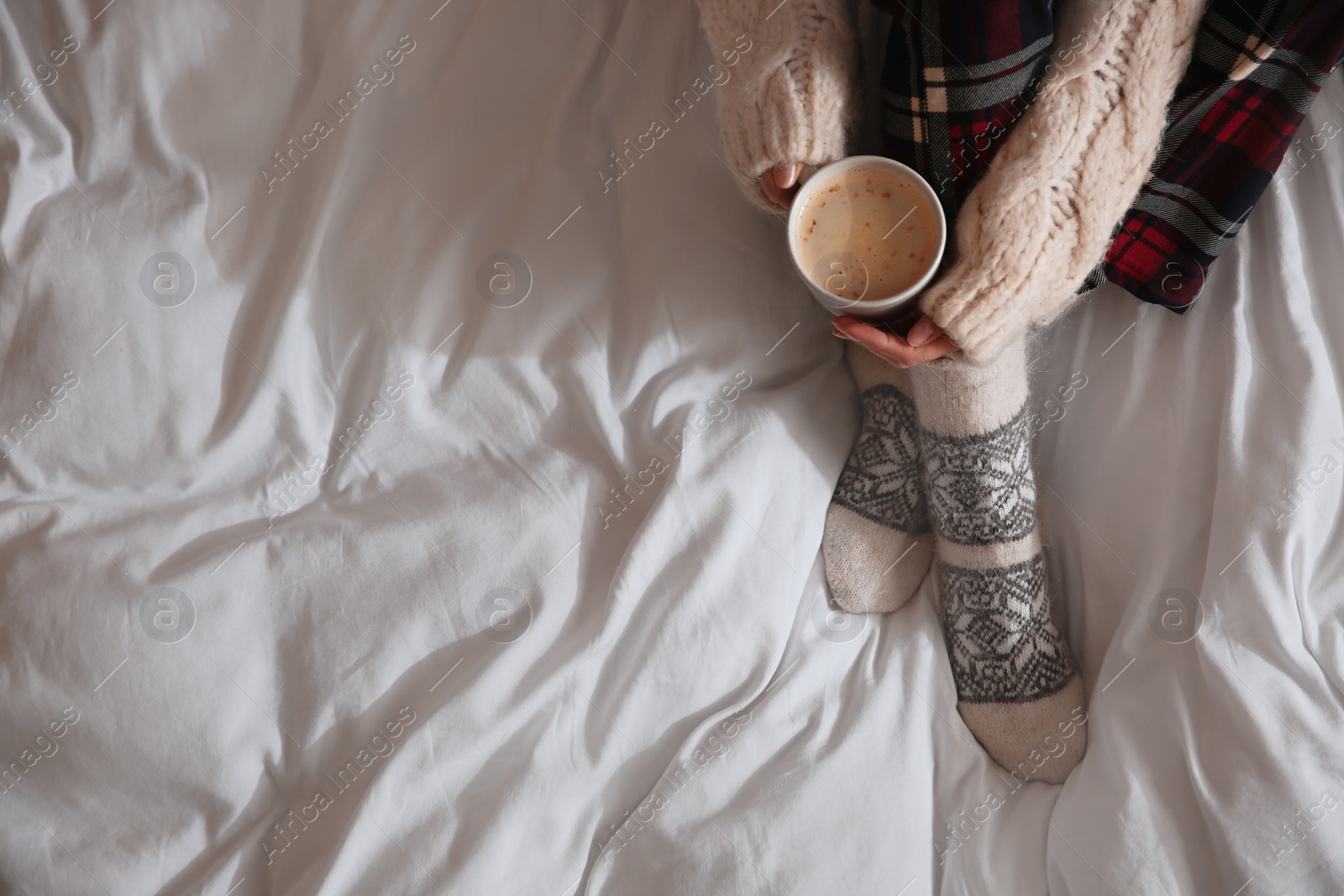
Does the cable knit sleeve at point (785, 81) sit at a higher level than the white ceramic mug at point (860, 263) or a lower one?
higher

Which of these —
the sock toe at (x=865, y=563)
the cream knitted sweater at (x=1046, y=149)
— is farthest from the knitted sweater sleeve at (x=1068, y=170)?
the sock toe at (x=865, y=563)

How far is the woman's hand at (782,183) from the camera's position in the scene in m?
0.65

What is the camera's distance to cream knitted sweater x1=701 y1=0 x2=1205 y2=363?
60 cm

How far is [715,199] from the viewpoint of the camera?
0.84m

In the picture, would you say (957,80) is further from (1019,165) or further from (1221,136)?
(1221,136)

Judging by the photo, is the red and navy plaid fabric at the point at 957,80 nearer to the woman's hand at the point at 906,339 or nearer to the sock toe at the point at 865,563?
the woman's hand at the point at 906,339

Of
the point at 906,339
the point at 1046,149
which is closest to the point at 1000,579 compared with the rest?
the point at 906,339

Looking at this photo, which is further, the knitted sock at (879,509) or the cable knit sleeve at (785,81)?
the knitted sock at (879,509)

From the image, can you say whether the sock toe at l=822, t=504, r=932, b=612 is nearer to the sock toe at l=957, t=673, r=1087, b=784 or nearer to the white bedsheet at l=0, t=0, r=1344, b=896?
the white bedsheet at l=0, t=0, r=1344, b=896

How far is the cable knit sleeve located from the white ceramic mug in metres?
0.04

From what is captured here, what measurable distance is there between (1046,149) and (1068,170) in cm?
2

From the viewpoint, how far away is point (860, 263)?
61 centimetres

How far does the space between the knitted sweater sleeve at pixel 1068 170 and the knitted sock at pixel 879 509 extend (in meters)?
0.22

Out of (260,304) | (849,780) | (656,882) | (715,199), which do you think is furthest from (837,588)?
(260,304)
